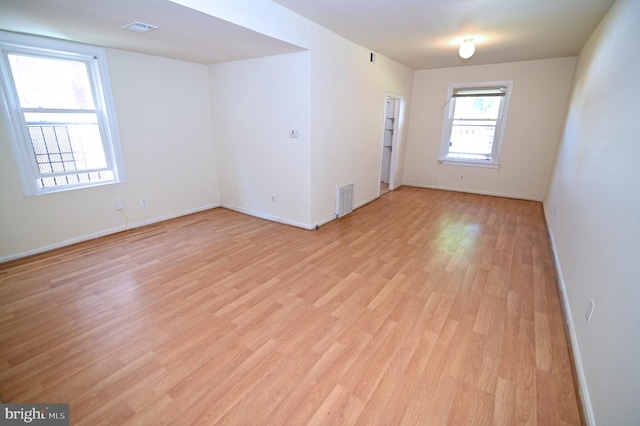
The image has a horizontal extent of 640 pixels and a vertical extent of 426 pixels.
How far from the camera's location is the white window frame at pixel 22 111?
291 cm

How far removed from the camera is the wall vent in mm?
4496

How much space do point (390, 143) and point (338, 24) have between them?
3717 millimetres

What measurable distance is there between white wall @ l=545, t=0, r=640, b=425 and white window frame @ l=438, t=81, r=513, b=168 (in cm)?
253

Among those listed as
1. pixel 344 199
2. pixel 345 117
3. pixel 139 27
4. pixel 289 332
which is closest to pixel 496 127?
pixel 345 117

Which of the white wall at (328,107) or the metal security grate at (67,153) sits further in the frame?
the metal security grate at (67,153)

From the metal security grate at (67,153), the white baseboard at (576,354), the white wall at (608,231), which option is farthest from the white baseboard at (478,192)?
the metal security grate at (67,153)

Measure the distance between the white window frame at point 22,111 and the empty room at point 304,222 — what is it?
0.9 inches

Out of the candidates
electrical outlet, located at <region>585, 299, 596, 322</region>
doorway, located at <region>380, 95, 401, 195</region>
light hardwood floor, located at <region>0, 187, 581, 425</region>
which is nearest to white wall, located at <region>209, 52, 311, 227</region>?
light hardwood floor, located at <region>0, 187, 581, 425</region>

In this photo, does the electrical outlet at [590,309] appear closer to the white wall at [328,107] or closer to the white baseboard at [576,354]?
the white baseboard at [576,354]

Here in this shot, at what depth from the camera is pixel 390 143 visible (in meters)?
6.75

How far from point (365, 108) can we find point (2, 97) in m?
4.47

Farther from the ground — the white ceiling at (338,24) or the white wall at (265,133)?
the white ceiling at (338,24)

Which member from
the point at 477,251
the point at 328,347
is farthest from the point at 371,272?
the point at 477,251

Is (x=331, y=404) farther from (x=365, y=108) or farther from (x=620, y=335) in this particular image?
(x=365, y=108)
